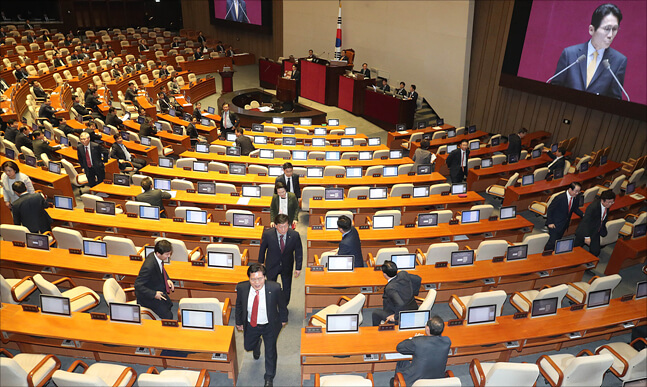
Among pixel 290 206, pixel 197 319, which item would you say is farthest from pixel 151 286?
pixel 290 206

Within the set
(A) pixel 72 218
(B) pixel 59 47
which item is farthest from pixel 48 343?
(B) pixel 59 47

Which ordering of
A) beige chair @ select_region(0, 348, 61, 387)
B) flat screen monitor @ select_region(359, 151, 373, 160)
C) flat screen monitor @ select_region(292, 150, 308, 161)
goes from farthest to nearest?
flat screen monitor @ select_region(359, 151, 373, 160) < flat screen monitor @ select_region(292, 150, 308, 161) < beige chair @ select_region(0, 348, 61, 387)

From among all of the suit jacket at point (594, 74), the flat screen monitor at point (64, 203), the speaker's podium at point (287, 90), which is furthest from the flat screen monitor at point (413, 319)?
the speaker's podium at point (287, 90)

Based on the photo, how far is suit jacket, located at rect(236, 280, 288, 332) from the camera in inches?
187

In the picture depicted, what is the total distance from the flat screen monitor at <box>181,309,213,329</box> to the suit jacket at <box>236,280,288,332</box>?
0.36 meters

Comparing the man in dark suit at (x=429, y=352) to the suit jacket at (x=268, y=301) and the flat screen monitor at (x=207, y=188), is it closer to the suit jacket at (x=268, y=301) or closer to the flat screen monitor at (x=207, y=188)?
the suit jacket at (x=268, y=301)

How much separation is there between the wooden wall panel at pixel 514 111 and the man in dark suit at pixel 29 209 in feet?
44.8

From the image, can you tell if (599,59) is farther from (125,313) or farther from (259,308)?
(125,313)

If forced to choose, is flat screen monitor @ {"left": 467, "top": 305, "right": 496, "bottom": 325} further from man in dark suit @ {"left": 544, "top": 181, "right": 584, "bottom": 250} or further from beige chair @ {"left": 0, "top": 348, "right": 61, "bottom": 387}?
beige chair @ {"left": 0, "top": 348, "right": 61, "bottom": 387}

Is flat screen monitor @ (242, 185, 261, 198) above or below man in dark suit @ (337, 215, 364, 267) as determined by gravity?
below

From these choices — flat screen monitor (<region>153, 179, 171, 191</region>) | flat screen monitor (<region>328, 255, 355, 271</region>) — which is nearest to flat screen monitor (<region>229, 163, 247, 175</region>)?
flat screen monitor (<region>153, 179, 171, 191</region>)

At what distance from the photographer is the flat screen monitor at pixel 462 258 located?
652cm

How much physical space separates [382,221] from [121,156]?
20.8 feet

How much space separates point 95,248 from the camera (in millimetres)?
6445
